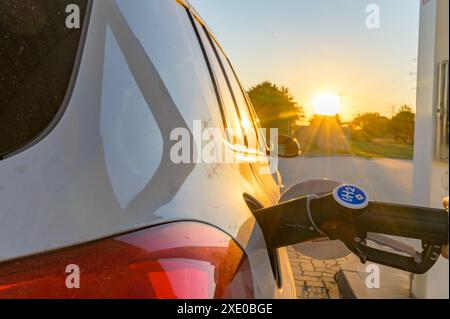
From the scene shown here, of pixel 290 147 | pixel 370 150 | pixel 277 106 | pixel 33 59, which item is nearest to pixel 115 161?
pixel 33 59

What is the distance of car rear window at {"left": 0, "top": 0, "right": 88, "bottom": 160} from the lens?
0.96 m

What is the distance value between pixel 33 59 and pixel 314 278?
435cm

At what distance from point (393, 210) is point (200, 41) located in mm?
941

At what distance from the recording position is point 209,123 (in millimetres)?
1147

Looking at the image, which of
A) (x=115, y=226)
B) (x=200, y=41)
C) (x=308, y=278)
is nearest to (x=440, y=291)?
(x=308, y=278)

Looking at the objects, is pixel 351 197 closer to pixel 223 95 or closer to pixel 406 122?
pixel 223 95

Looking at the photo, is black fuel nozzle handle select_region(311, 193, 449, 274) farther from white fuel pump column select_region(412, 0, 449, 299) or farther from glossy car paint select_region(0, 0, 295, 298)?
white fuel pump column select_region(412, 0, 449, 299)

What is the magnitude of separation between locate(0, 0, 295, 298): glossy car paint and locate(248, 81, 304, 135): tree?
20578 mm

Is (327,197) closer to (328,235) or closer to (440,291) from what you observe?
(328,235)

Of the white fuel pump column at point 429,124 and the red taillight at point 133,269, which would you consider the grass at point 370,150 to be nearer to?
the white fuel pump column at point 429,124

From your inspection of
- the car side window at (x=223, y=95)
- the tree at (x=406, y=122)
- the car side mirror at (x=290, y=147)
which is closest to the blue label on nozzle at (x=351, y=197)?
the car side window at (x=223, y=95)

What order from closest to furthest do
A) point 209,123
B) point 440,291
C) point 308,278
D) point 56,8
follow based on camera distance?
point 56,8, point 209,123, point 440,291, point 308,278

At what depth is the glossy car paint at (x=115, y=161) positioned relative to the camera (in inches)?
31.4

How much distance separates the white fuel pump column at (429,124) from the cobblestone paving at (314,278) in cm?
100
